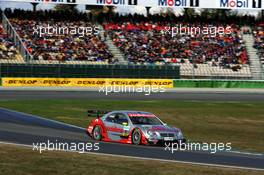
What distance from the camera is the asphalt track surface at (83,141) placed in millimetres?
16281

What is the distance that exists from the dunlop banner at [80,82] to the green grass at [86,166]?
38.3 m

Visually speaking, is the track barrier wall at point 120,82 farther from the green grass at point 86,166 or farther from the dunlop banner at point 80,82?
the green grass at point 86,166

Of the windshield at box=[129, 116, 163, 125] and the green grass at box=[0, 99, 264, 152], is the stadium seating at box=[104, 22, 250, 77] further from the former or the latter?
the windshield at box=[129, 116, 163, 125]

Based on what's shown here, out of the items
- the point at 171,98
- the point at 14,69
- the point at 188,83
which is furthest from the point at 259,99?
the point at 14,69

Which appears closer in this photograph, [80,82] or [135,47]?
[80,82]

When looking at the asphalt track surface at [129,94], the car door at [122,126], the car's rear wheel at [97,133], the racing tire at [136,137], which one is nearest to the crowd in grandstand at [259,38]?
the asphalt track surface at [129,94]

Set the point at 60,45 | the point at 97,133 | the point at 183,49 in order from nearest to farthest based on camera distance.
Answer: the point at 97,133
the point at 60,45
the point at 183,49

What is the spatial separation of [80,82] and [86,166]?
41961 millimetres

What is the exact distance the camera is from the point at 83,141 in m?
20.2

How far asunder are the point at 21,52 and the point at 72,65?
16.1ft

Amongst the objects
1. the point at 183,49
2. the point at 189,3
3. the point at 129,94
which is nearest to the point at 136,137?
the point at 129,94

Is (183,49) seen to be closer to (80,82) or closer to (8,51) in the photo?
(80,82)

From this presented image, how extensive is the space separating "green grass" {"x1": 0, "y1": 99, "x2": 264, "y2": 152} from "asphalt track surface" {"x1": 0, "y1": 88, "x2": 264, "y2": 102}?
3382mm

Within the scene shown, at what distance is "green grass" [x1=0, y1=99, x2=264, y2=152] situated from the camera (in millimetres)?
23875
